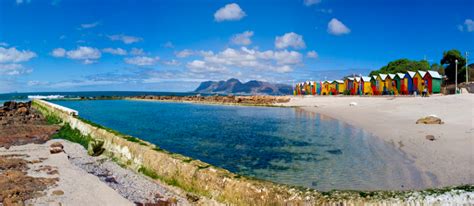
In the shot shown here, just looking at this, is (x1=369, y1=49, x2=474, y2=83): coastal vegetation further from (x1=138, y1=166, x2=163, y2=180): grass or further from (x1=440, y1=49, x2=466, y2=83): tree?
(x1=138, y1=166, x2=163, y2=180): grass

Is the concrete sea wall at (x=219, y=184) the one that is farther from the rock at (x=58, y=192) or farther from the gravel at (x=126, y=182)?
Answer: the rock at (x=58, y=192)

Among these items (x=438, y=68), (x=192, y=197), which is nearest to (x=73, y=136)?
(x=192, y=197)

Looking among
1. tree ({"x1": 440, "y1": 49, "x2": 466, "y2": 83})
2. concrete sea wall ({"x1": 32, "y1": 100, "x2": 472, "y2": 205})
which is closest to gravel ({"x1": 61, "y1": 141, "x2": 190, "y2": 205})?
concrete sea wall ({"x1": 32, "y1": 100, "x2": 472, "y2": 205})

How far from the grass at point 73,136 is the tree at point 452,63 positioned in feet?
208

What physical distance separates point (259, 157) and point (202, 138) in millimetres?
5748

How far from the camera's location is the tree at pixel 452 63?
59125 mm

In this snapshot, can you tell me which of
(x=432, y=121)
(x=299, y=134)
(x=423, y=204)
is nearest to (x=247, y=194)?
(x=423, y=204)

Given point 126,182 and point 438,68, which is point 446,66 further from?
point 126,182

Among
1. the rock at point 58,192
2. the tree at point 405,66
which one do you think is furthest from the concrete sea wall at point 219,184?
the tree at point 405,66

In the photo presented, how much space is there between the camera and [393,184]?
328 inches

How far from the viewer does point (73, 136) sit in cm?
1780

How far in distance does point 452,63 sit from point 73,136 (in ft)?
214

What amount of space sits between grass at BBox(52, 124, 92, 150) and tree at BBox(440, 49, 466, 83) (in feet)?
208

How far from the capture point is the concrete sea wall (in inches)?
228
